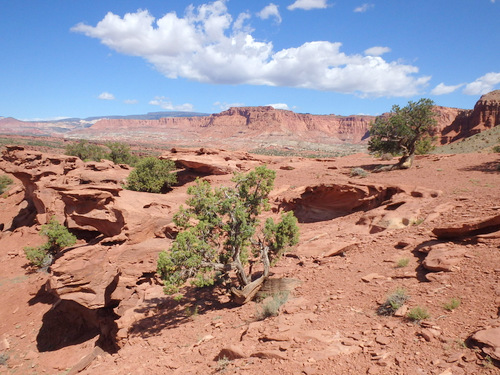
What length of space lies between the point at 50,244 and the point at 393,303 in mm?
16513

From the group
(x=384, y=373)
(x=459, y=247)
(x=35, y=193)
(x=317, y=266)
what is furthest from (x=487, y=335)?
(x=35, y=193)

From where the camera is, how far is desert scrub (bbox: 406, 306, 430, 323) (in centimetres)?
568

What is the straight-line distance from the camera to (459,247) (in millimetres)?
7852

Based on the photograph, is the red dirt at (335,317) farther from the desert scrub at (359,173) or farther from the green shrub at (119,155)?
the green shrub at (119,155)

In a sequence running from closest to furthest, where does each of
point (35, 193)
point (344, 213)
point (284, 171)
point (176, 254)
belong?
point (176, 254)
point (344, 213)
point (35, 193)
point (284, 171)

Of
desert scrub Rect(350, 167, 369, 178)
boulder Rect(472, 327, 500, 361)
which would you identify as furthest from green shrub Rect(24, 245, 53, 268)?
desert scrub Rect(350, 167, 369, 178)

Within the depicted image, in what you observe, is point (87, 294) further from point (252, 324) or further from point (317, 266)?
point (317, 266)

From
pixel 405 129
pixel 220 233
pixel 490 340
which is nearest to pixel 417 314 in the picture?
pixel 490 340

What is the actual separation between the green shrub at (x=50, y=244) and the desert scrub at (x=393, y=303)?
15.4 m

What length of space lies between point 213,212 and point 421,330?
19.8 ft

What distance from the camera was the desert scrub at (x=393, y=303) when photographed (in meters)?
6.22

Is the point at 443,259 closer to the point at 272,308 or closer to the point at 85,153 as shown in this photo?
the point at 272,308

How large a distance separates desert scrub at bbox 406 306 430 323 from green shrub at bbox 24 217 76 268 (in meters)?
16.0

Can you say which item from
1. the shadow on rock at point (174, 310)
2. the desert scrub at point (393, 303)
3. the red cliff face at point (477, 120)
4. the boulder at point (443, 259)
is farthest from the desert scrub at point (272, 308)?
the red cliff face at point (477, 120)
